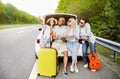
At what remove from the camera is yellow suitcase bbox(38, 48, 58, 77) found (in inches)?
283

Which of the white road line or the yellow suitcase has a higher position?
the yellow suitcase

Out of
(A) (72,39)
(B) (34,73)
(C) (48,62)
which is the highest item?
(A) (72,39)

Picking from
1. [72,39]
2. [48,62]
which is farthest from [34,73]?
[72,39]

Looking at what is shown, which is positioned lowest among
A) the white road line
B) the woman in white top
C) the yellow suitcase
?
the white road line

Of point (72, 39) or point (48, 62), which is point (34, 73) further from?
point (72, 39)

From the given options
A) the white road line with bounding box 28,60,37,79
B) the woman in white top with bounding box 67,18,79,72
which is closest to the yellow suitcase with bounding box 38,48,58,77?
the white road line with bounding box 28,60,37,79

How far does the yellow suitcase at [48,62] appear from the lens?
720cm

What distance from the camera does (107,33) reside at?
2034 cm

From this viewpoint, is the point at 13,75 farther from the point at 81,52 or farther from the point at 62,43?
the point at 81,52

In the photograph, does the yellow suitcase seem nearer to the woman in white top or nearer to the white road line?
the white road line

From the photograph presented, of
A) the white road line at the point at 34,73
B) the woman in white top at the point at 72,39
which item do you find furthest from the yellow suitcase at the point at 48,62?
the woman in white top at the point at 72,39

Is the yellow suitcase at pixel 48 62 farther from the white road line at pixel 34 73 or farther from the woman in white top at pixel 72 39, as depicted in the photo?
the woman in white top at pixel 72 39

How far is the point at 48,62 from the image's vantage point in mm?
7215

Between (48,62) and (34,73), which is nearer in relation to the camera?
(48,62)
